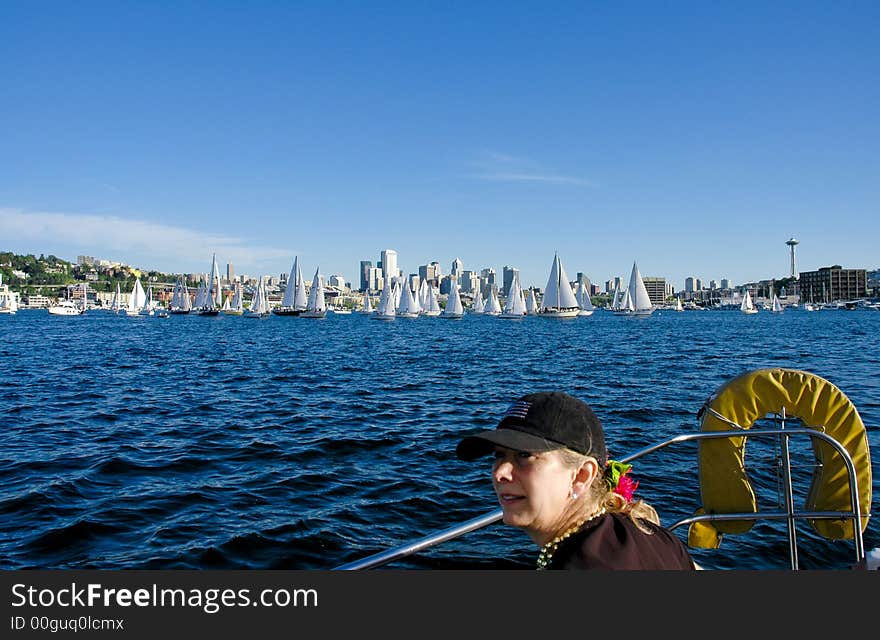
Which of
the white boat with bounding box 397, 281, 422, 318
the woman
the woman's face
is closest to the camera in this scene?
the woman

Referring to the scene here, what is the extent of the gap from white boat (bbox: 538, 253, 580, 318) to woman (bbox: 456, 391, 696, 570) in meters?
120

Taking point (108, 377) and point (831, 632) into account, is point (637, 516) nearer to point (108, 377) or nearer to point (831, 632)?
point (831, 632)

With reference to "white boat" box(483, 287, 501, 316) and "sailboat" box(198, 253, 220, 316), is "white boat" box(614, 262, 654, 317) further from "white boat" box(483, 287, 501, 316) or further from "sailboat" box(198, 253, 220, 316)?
"sailboat" box(198, 253, 220, 316)

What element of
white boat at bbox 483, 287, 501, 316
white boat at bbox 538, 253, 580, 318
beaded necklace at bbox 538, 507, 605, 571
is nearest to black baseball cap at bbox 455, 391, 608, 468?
beaded necklace at bbox 538, 507, 605, 571

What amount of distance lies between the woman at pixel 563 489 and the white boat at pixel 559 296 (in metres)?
120

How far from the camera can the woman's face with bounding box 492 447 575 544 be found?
2.51 metres

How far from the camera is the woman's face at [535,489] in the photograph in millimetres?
2508

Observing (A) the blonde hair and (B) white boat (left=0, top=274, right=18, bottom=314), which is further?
(B) white boat (left=0, top=274, right=18, bottom=314)

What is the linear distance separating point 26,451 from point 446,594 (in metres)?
15.3

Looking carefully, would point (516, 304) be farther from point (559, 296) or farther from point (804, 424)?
point (804, 424)

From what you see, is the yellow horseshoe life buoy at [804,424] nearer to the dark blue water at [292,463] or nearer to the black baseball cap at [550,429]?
the dark blue water at [292,463]

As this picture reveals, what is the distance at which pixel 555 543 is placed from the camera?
2484 mm

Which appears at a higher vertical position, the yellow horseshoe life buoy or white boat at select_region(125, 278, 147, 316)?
white boat at select_region(125, 278, 147, 316)

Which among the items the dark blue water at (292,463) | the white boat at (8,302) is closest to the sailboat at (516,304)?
the dark blue water at (292,463)
